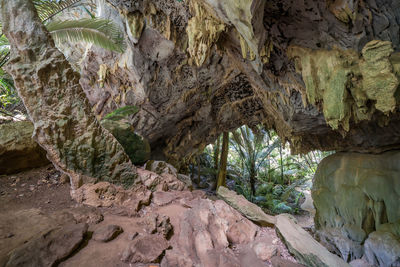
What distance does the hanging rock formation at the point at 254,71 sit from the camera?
6.88 feet

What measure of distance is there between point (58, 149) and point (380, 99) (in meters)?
3.47

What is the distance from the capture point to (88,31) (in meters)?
3.38

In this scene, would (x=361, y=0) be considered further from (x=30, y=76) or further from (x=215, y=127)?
(x=215, y=127)

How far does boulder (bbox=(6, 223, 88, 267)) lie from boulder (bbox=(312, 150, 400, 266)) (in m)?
4.96

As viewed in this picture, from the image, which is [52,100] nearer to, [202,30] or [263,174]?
→ [202,30]

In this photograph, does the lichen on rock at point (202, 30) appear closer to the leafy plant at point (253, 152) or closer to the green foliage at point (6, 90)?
the green foliage at point (6, 90)

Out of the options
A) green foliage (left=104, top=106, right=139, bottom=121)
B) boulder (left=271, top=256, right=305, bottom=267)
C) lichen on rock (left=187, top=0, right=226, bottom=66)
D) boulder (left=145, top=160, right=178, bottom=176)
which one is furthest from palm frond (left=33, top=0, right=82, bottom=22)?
boulder (left=271, top=256, right=305, bottom=267)

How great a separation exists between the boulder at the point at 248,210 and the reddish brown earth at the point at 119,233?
116 mm

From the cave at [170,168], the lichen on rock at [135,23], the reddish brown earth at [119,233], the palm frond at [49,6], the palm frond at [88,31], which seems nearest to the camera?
the reddish brown earth at [119,233]

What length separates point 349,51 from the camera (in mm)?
2346

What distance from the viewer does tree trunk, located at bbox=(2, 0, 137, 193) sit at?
6.67ft

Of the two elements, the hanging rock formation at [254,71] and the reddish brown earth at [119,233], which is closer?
the reddish brown earth at [119,233]

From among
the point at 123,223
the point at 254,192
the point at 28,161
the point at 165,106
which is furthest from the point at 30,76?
the point at 254,192

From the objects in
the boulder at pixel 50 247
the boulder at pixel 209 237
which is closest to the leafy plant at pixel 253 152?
the boulder at pixel 209 237
